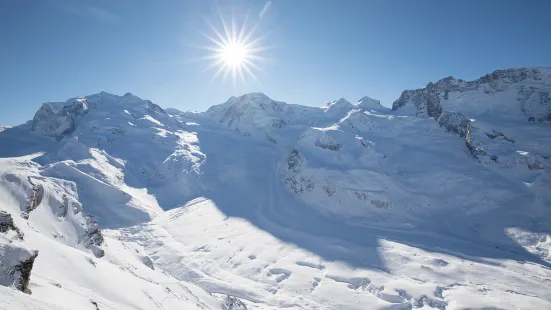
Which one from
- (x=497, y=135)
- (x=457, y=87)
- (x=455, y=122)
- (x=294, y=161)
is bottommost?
(x=294, y=161)

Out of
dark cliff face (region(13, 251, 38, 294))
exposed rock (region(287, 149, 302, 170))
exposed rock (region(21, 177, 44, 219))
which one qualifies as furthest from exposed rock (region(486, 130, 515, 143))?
exposed rock (region(21, 177, 44, 219))

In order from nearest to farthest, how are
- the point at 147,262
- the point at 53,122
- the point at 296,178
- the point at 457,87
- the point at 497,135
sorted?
1. the point at 147,262
2. the point at 497,135
3. the point at 296,178
4. the point at 457,87
5. the point at 53,122

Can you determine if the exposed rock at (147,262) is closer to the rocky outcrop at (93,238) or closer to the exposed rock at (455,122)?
the rocky outcrop at (93,238)

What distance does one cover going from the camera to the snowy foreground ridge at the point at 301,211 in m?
22.3

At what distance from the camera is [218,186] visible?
9762 cm

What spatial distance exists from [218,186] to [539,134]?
92798 mm

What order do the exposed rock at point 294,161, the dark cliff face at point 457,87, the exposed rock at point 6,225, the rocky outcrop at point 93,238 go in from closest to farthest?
the exposed rock at point 6,225, the rocky outcrop at point 93,238, the exposed rock at point 294,161, the dark cliff face at point 457,87

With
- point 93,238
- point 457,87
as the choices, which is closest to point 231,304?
point 93,238

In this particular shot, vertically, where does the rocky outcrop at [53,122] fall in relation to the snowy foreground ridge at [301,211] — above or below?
above

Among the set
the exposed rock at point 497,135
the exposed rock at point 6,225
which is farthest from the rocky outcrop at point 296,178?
the exposed rock at point 6,225

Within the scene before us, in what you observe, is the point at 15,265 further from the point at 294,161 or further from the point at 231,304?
the point at 294,161

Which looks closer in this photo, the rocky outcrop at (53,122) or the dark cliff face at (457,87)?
the dark cliff face at (457,87)

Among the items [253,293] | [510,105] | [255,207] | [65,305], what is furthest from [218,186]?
[510,105]

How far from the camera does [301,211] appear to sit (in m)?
75.4
